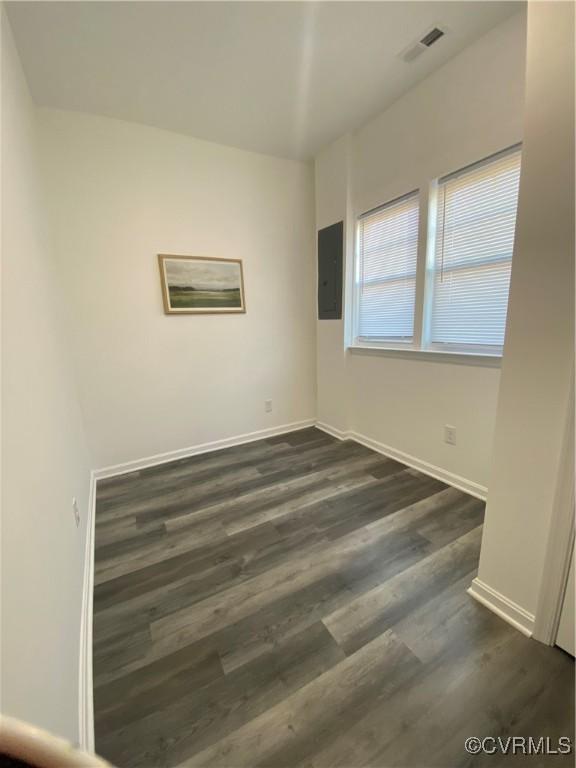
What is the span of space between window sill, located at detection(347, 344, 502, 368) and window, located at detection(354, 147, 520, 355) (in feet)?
0.23

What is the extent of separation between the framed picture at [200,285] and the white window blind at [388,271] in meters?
1.19

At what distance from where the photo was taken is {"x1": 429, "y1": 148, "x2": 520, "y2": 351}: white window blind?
1.88 m

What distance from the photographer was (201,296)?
9.34 feet

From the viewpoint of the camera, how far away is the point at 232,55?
184 cm

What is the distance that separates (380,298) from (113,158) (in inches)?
96.0

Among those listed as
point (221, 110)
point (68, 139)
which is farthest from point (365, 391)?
point (68, 139)

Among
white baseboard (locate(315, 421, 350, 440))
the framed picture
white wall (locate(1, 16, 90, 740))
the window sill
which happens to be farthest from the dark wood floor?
the framed picture

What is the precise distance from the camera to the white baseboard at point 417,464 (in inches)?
85.0

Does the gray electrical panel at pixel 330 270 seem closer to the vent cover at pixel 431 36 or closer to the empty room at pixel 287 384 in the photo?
the empty room at pixel 287 384

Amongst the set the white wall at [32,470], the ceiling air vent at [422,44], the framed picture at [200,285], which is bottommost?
the white wall at [32,470]

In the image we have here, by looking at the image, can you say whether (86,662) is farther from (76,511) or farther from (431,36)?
(431,36)

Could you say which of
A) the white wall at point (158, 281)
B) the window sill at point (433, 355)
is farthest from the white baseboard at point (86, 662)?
the window sill at point (433, 355)

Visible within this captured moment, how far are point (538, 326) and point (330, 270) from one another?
2266mm

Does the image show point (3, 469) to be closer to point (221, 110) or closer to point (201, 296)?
point (201, 296)
